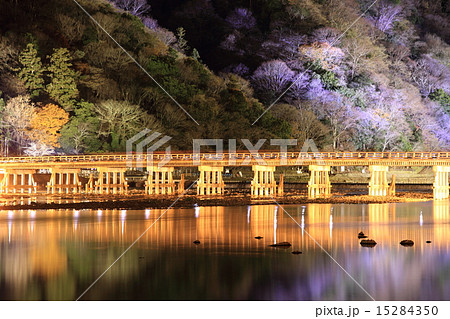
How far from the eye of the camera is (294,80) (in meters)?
75.8

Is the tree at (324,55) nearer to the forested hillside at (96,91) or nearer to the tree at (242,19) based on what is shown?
the forested hillside at (96,91)

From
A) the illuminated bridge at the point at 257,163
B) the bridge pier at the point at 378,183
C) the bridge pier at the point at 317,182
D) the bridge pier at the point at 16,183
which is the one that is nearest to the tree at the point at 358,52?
the illuminated bridge at the point at 257,163

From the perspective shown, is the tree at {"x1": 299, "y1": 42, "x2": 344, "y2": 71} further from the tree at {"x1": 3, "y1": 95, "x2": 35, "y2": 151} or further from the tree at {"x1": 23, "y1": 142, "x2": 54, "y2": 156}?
the tree at {"x1": 3, "y1": 95, "x2": 35, "y2": 151}

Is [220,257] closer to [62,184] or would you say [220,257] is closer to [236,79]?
[62,184]

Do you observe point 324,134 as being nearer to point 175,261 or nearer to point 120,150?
point 120,150

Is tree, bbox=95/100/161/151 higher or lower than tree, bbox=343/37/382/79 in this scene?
lower

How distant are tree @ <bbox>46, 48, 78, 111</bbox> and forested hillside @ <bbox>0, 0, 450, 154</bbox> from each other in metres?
0.12

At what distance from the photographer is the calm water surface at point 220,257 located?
69.1 feet

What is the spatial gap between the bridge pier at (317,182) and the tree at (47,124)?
22391 mm

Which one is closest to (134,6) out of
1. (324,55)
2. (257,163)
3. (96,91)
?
(96,91)

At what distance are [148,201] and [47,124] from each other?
18.2 meters

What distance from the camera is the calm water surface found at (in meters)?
21.1

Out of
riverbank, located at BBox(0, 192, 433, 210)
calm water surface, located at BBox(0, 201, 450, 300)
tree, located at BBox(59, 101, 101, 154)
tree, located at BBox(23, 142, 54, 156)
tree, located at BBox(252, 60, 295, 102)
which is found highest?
tree, located at BBox(252, 60, 295, 102)

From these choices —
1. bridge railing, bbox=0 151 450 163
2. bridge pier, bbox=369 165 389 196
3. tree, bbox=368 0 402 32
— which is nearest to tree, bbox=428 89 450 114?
tree, bbox=368 0 402 32
